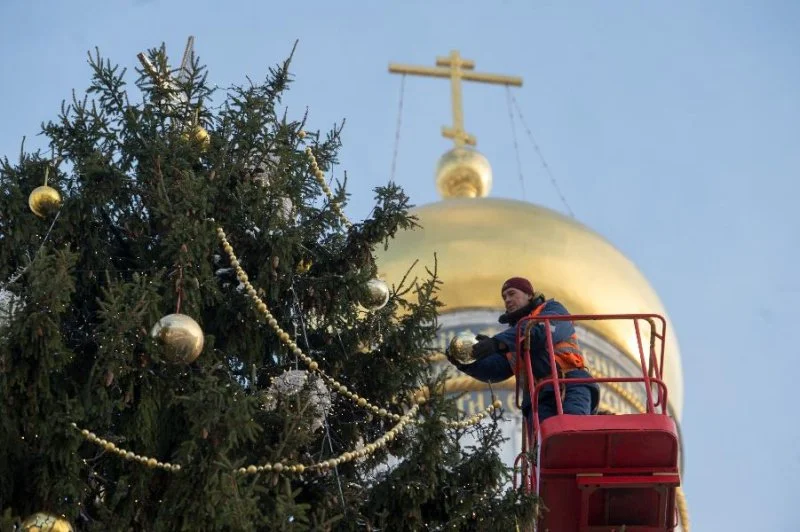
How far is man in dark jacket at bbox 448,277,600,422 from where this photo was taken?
892cm

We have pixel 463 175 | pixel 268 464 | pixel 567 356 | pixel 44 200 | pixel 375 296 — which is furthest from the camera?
pixel 463 175

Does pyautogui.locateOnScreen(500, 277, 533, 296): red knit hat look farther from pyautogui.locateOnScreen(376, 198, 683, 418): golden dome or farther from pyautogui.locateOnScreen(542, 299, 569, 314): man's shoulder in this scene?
pyautogui.locateOnScreen(376, 198, 683, 418): golden dome

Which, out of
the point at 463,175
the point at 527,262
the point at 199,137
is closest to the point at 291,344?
the point at 199,137

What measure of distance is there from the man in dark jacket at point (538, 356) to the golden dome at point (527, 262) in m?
8.31

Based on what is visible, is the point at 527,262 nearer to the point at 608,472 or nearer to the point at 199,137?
the point at 608,472

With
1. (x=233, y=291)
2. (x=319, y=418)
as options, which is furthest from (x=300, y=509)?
(x=233, y=291)

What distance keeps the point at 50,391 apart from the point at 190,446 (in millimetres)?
663

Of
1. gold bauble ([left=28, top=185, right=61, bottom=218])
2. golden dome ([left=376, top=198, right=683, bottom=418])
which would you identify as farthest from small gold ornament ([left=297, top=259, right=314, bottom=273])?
golden dome ([left=376, top=198, right=683, bottom=418])

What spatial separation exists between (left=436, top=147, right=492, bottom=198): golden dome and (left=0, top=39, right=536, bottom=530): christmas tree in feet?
44.2


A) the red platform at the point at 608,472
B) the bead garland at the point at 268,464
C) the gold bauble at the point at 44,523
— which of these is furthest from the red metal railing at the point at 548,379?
the gold bauble at the point at 44,523

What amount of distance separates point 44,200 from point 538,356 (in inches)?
112

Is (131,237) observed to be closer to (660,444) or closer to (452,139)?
(660,444)

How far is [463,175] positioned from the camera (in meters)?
23.0

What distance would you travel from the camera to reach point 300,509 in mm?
6875
